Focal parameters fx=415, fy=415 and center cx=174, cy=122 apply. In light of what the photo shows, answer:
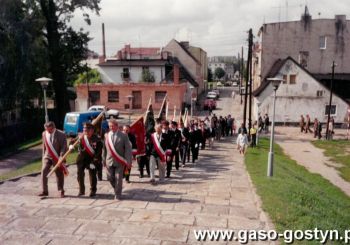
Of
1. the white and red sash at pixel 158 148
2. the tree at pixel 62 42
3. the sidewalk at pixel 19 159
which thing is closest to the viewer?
the white and red sash at pixel 158 148


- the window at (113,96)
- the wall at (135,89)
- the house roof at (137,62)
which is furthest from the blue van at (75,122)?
the house roof at (137,62)

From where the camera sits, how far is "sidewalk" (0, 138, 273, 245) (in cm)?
777

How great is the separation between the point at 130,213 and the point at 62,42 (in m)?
29.4

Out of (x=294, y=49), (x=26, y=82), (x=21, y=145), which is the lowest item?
(x=21, y=145)

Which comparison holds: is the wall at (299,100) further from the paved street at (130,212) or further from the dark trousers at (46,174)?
the dark trousers at (46,174)

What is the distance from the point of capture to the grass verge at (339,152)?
22328mm

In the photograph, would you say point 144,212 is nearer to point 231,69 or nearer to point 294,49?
point 294,49

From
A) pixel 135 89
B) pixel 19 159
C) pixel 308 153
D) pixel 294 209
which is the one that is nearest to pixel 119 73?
pixel 135 89

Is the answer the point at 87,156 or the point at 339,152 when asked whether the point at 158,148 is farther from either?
the point at 339,152

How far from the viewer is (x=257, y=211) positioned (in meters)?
9.24

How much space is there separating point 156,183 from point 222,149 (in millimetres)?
11401

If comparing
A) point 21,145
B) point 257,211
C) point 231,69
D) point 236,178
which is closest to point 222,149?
point 236,178

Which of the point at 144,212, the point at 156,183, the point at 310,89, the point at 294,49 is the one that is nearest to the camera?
the point at 144,212

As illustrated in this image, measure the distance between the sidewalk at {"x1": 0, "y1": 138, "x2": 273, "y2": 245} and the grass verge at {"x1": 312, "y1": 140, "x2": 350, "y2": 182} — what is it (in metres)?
12.0
